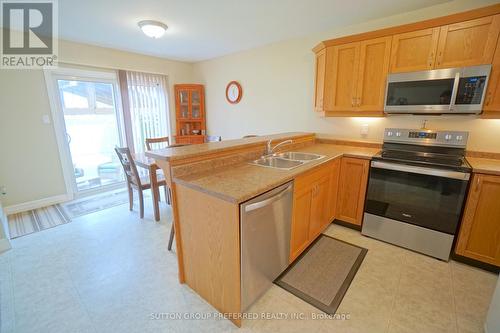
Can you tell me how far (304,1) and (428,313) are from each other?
2.91 metres

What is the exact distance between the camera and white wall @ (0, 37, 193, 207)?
9.68ft

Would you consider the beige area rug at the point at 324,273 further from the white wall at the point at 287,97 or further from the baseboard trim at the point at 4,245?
the baseboard trim at the point at 4,245

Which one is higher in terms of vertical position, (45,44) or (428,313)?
(45,44)

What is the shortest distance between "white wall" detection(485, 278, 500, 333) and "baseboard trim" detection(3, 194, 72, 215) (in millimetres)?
4963

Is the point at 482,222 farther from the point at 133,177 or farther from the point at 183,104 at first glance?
the point at 183,104

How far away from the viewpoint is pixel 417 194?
2.13 metres

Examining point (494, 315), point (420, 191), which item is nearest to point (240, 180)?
point (494, 315)

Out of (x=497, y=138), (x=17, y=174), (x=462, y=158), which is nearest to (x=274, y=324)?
(x=462, y=158)

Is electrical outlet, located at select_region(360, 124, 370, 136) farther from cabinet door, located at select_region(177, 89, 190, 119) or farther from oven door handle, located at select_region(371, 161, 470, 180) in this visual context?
cabinet door, located at select_region(177, 89, 190, 119)

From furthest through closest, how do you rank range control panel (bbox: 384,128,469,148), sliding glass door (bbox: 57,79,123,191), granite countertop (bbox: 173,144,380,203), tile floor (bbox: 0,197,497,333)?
1. sliding glass door (bbox: 57,79,123,191)
2. range control panel (bbox: 384,128,469,148)
3. tile floor (bbox: 0,197,497,333)
4. granite countertop (bbox: 173,144,380,203)

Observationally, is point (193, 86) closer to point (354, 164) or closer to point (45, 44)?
point (45, 44)

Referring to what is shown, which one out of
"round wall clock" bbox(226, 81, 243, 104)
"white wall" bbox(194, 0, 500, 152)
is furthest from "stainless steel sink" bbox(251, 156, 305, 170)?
"round wall clock" bbox(226, 81, 243, 104)

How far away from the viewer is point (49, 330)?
1.45 m

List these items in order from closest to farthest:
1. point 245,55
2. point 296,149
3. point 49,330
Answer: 1. point 49,330
2. point 296,149
3. point 245,55
